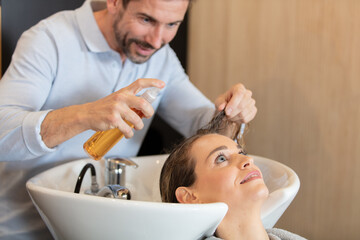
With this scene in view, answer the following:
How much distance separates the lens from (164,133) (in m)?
1.92

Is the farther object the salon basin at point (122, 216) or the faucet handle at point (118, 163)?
→ the faucet handle at point (118, 163)

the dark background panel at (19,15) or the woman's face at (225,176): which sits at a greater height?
the dark background panel at (19,15)

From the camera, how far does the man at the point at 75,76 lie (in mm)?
1221

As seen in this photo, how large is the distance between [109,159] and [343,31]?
864 millimetres

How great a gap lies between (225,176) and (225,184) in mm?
21

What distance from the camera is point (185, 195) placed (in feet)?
3.59

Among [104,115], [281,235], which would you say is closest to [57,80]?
[104,115]

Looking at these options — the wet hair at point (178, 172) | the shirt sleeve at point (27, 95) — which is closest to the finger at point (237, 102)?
the wet hair at point (178, 172)

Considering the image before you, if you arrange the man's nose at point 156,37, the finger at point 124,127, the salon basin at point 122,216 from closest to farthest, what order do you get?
the salon basin at point 122,216 → the finger at point 124,127 → the man's nose at point 156,37

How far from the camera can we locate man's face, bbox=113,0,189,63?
1300 millimetres

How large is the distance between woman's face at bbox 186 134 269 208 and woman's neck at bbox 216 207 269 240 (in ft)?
0.13

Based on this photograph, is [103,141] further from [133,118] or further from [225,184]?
[225,184]

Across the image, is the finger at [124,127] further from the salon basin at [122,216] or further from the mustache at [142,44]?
the mustache at [142,44]

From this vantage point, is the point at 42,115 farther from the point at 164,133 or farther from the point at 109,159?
the point at 164,133
